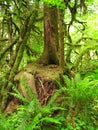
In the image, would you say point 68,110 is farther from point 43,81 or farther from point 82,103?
point 43,81

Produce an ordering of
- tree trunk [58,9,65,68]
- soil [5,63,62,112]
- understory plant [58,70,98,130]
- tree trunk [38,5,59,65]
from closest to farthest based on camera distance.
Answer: understory plant [58,70,98,130], tree trunk [58,9,65,68], soil [5,63,62,112], tree trunk [38,5,59,65]

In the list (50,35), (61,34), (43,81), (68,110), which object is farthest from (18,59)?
(68,110)

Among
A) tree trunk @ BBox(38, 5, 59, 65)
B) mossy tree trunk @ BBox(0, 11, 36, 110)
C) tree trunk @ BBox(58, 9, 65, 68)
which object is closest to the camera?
tree trunk @ BBox(58, 9, 65, 68)

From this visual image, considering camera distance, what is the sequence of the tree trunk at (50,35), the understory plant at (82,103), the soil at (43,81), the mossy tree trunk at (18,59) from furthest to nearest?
1. the tree trunk at (50,35)
2. the mossy tree trunk at (18,59)
3. the soil at (43,81)
4. the understory plant at (82,103)

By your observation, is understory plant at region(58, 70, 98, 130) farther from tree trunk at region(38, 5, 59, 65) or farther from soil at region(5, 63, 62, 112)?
tree trunk at region(38, 5, 59, 65)

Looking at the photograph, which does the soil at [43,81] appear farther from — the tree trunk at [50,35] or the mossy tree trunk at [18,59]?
the tree trunk at [50,35]

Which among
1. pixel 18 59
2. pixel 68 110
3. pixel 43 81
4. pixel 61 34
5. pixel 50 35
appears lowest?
pixel 68 110

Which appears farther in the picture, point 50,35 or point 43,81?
point 50,35

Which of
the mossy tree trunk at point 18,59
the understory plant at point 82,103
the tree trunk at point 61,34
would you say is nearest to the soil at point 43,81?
the mossy tree trunk at point 18,59

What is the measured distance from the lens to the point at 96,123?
515 centimetres

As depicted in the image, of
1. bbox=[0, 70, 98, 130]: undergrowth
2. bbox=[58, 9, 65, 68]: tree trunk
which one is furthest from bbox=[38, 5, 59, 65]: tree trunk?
bbox=[0, 70, 98, 130]: undergrowth

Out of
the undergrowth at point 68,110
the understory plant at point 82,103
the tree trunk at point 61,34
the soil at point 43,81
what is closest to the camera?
the undergrowth at point 68,110

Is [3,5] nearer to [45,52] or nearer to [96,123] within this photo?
[45,52]

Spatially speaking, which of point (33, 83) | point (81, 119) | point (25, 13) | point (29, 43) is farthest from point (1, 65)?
point (81, 119)
